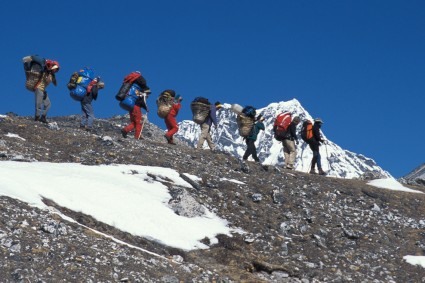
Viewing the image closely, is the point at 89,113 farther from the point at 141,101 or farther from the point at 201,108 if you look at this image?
the point at 201,108

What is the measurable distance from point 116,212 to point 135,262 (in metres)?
2.94

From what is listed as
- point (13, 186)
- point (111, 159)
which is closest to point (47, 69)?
point (111, 159)

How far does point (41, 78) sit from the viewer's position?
84.5 ft

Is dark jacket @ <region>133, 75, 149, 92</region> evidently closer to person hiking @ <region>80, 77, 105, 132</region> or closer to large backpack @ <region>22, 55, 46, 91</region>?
person hiking @ <region>80, 77, 105, 132</region>

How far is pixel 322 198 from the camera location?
22.1 m

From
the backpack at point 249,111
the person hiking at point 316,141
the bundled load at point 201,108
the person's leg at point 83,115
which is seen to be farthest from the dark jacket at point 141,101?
the person hiking at point 316,141

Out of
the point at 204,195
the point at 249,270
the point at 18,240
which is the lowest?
the point at 18,240

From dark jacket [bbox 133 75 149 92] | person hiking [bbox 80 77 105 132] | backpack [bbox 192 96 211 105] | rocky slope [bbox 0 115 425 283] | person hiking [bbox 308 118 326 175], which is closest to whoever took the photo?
rocky slope [bbox 0 115 425 283]

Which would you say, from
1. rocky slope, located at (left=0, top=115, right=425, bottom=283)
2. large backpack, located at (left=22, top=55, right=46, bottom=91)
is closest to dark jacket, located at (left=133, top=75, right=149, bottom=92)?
rocky slope, located at (left=0, top=115, right=425, bottom=283)

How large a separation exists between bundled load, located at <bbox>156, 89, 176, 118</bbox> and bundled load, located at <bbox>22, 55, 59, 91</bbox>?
3.95 metres

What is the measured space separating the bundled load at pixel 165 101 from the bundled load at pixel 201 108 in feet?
3.98

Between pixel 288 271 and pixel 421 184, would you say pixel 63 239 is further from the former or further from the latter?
pixel 421 184

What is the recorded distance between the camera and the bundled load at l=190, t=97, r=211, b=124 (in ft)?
92.1

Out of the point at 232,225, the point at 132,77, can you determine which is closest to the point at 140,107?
the point at 132,77
